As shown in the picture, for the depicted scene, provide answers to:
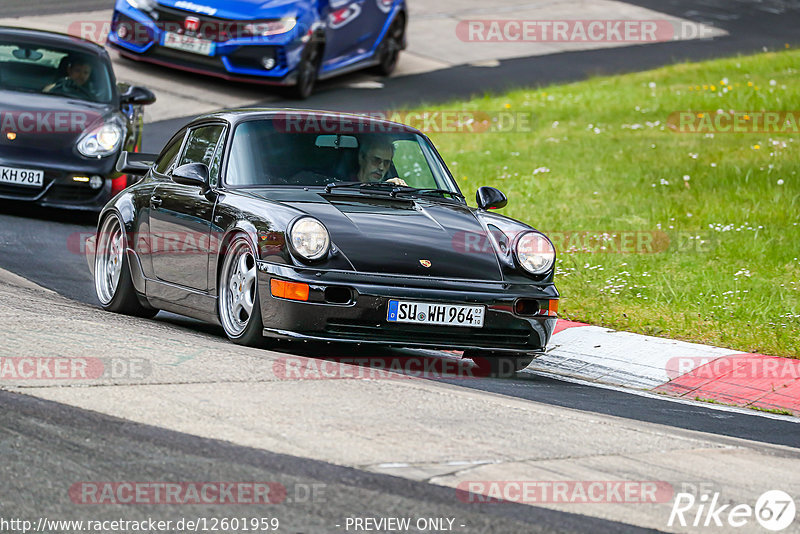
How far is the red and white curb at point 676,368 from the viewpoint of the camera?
7.54 m

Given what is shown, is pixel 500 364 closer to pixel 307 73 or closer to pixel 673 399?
pixel 673 399

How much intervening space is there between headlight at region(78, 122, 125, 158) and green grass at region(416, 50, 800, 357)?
3605 millimetres

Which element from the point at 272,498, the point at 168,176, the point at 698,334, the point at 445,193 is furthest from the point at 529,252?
the point at 272,498

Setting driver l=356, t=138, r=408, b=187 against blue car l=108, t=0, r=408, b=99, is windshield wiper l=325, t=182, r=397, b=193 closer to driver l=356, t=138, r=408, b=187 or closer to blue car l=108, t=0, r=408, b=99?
driver l=356, t=138, r=408, b=187

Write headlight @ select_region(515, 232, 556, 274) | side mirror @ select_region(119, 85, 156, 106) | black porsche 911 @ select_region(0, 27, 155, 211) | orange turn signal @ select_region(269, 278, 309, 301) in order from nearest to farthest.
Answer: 1. orange turn signal @ select_region(269, 278, 309, 301)
2. headlight @ select_region(515, 232, 556, 274)
3. black porsche 911 @ select_region(0, 27, 155, 211)
4. side mirror @ select_region(119, 85, 156, 106)

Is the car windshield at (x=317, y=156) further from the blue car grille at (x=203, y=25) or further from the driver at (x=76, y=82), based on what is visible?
the blue car grille at (x=203, y=25)

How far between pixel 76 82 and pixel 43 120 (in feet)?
3.52

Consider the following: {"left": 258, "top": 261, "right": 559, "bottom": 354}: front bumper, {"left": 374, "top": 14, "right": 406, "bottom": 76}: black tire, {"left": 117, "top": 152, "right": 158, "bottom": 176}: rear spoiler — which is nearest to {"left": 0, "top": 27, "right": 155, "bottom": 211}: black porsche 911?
{"left": 117, "top": 152, "right": 158, "bottom": 176}: rear spoiler

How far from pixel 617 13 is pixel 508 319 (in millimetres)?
19122

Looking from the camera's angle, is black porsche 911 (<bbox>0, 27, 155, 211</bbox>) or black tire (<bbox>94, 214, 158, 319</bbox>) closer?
black tire (<bbox>94, 214, 158, 319</bbox>)

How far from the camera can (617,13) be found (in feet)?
82.4

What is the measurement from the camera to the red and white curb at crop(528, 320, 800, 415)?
754cm

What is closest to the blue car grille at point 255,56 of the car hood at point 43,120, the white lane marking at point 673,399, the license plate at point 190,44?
the license plate at point 190,44

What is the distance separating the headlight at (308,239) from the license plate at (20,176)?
5.30 meters
